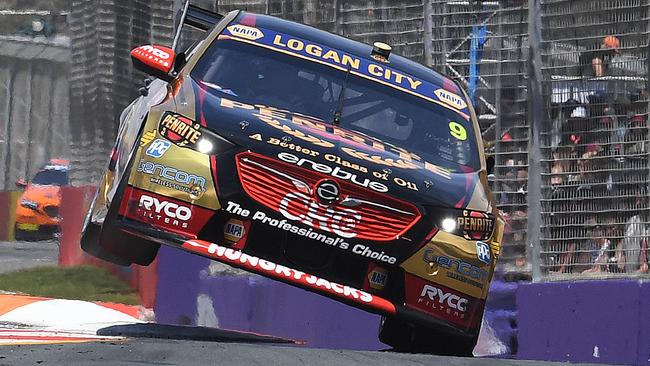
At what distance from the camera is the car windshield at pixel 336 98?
25.8 feet

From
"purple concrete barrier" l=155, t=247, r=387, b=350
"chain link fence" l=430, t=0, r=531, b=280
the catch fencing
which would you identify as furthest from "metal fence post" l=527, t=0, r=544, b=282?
"purple concrete barrier" l=155, t=247, r=387, b=350

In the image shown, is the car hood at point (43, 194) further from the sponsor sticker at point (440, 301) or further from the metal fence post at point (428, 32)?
the sponsor sticker at point (440, 301)

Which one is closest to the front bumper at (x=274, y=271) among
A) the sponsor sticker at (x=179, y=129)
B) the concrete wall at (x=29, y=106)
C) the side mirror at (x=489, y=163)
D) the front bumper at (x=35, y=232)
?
the sponsor sticker at (x=179, y=129)

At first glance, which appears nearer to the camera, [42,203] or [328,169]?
[328,169]

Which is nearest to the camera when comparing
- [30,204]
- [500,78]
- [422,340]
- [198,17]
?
[422,340]

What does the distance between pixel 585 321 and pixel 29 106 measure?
1030 cm

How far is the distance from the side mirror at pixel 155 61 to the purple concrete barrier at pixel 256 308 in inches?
106

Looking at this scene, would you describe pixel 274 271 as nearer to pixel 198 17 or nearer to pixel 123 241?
pixel 123 241

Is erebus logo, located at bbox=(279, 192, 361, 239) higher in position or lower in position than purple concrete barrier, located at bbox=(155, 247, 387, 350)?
higher

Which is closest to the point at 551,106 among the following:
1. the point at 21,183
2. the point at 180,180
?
the point at 180,180

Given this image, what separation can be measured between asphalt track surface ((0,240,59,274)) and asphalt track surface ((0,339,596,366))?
26.5 ft

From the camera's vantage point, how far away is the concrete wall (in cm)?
1616

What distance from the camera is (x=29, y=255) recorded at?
14.2 metres

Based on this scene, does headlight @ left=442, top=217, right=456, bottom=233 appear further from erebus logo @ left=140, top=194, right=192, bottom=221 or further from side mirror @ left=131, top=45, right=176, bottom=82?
side mirror @ left=131, top=45, right=176, bottom=82
